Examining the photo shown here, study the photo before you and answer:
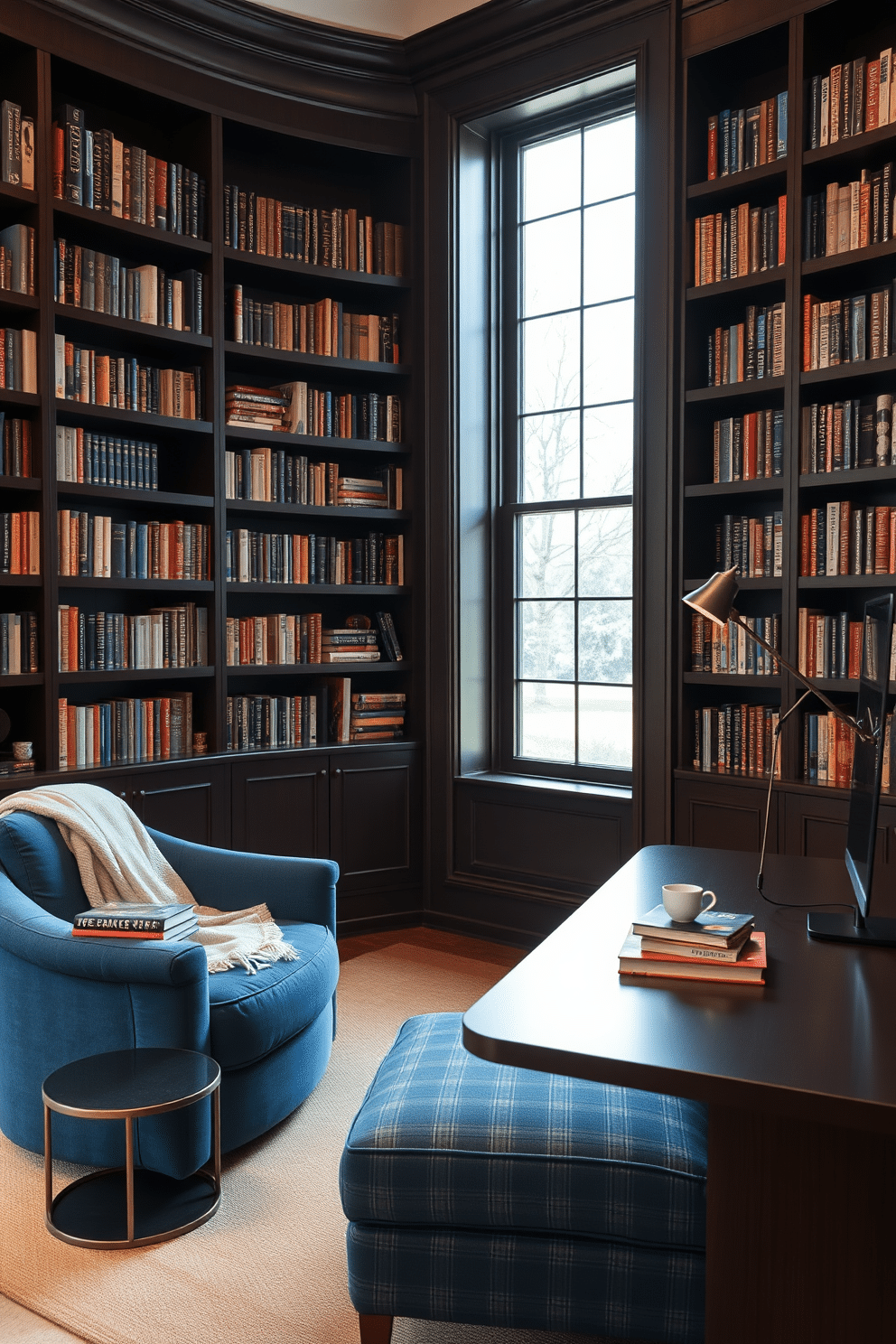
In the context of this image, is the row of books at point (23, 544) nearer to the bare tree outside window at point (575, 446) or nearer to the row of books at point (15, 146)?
the row of books at point (15, 146)

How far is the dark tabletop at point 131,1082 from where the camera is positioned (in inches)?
81.0

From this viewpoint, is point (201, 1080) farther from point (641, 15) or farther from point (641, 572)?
point (641, 15)

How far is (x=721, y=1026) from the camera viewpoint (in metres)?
1.40

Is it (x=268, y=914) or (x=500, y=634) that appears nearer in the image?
(x=268, y=914)

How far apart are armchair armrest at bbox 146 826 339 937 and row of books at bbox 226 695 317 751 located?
100 centimetres

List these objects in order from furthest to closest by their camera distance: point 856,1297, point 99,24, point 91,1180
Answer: point 99,24 < point 91,1180 < point 856,1297

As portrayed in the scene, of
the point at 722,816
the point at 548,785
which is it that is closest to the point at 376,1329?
the point at 722,816

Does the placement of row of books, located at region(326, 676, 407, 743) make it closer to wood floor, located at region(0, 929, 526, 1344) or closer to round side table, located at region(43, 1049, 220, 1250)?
wood floor, located at region(0, 929, 526, 1344)

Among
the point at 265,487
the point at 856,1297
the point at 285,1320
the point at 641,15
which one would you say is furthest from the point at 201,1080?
the point at 641,15

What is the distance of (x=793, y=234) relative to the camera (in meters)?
3.37

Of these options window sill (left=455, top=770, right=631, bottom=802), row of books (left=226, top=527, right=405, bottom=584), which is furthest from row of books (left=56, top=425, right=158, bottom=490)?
window sill (left=455, top=770, right=631, bottom=802)

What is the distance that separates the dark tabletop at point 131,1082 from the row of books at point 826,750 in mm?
2134

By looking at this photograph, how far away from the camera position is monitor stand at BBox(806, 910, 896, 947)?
1.73 m

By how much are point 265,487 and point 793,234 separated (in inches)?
84.7
